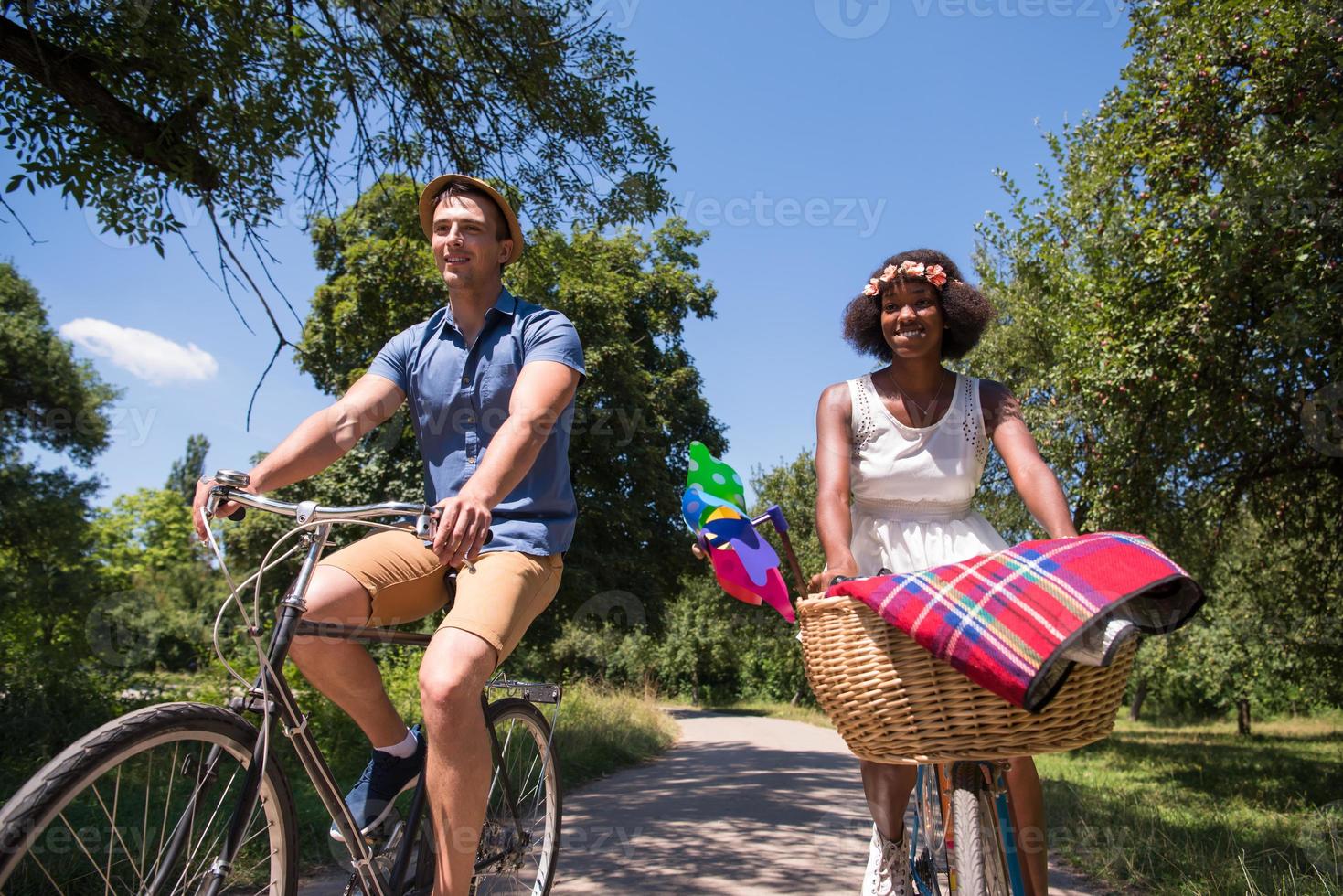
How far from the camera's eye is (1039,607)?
6.38 feet

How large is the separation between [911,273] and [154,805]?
8.89 feet

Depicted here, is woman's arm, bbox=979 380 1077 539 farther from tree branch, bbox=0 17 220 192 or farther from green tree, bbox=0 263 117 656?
green tree, bbox=0 263 117 656

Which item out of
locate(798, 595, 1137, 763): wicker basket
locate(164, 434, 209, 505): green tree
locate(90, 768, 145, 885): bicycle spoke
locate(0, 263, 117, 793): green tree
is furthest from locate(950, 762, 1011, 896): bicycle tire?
locate(164, 434, 209, 505): green tree

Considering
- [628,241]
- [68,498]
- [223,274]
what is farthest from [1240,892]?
[68,498]

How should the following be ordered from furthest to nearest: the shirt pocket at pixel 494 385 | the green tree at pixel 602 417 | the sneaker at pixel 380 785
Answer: the green tree at pixel 602 417
the shirt pocket at pixel 494 385
the sneaker at pixel 380 785

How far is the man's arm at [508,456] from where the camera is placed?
6.86 feet

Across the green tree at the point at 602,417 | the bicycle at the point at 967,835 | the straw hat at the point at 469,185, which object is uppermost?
the green tree at the point at 602,417

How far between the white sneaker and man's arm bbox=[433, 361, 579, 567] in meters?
1.58

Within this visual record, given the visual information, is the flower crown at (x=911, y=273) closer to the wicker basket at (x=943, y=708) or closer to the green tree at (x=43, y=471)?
the wicker basket at (x=943, y=708)

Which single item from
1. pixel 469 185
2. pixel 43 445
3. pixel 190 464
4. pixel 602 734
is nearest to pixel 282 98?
pixel 469 185

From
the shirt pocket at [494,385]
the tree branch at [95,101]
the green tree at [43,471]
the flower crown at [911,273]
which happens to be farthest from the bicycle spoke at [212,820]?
the green tree at [43,471]

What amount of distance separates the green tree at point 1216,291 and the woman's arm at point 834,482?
533 centimetres

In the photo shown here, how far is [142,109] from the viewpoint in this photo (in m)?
5.57

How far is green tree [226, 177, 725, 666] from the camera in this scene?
1947 cm
